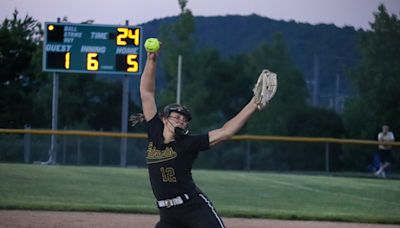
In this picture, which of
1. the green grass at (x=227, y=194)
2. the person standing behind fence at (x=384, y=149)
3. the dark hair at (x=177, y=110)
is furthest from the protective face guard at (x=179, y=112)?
the person standing behind fence at (x=384, y=149)

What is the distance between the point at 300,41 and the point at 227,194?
33.1 metres

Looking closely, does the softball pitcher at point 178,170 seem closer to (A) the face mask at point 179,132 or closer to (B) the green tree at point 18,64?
(A) the face mask at point 179,132

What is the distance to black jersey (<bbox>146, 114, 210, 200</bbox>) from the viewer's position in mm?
6566

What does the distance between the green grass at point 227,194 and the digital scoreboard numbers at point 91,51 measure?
3.53 m

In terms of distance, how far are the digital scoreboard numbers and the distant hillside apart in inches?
371

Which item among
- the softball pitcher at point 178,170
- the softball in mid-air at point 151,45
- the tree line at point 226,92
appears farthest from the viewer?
the tree line at point 226,92

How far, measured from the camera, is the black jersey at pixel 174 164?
6566 millimetres

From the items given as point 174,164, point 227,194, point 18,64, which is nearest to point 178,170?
point 174,164

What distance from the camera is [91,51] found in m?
23.2

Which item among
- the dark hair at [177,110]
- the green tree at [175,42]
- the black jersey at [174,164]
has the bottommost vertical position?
the black jersey at [174,164]

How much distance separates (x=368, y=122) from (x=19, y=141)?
647 inches

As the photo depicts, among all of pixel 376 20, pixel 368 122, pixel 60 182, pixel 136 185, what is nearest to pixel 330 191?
pixel 136 185

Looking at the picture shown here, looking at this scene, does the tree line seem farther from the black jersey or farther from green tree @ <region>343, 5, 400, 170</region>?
the black jersey

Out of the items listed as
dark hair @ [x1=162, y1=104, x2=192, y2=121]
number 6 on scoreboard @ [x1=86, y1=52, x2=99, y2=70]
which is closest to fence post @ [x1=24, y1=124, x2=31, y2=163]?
number 6 on scoreboard @ [x1=86, y1=52, x2=99, y2=70]
